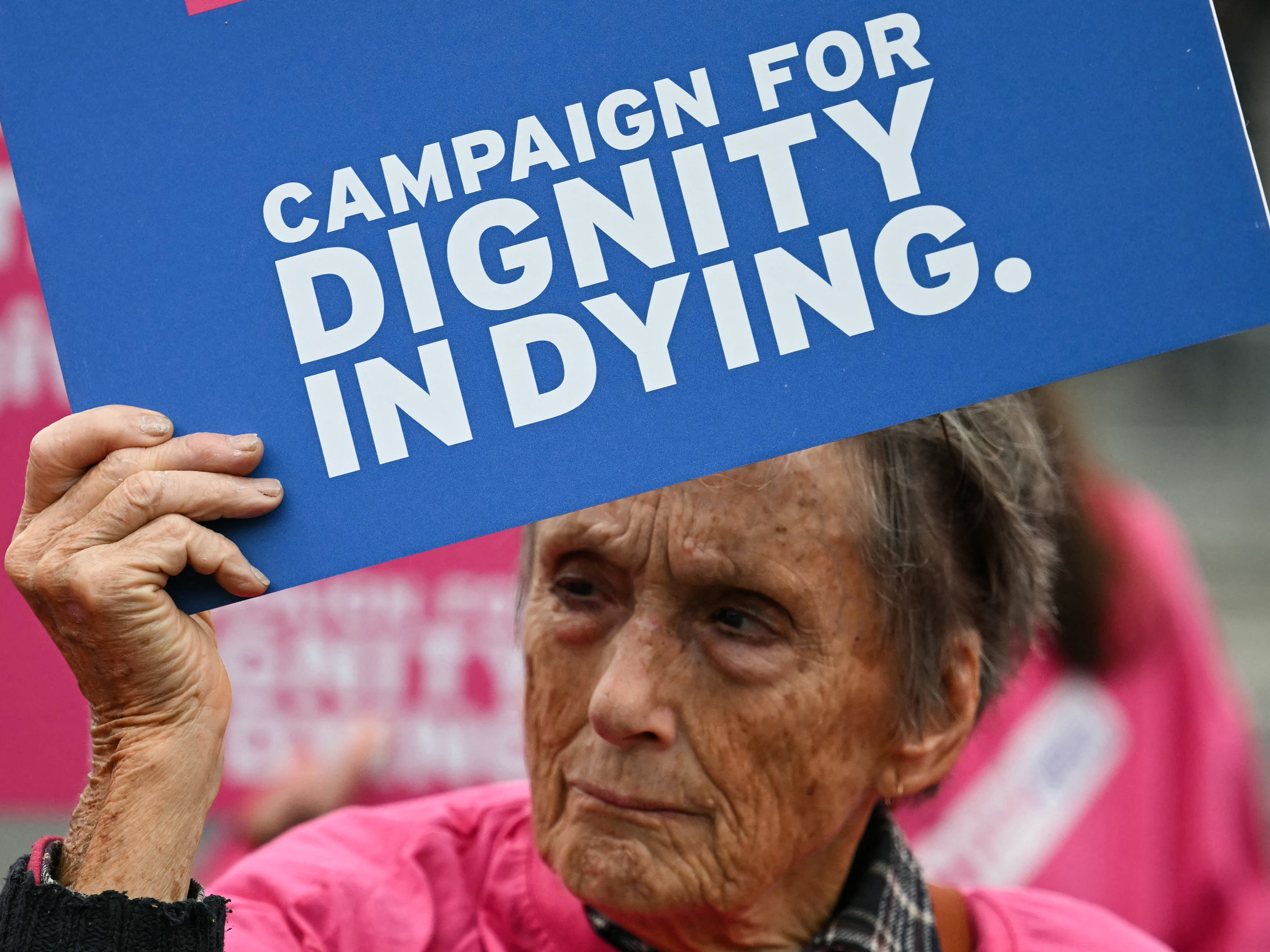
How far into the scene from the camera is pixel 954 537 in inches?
86.8

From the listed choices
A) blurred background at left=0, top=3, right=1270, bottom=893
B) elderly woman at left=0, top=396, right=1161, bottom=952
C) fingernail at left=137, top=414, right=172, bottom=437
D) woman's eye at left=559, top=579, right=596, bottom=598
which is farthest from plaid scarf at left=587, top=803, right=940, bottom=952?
blurred background at left=0, top=3, right=1270, bottom=893

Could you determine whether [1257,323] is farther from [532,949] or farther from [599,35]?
[532,949]

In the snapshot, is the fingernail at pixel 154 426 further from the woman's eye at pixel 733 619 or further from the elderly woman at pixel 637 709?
the woman's eye at pixel 733 619

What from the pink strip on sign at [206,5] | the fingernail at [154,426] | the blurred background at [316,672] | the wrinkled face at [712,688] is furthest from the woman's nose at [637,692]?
the blurred background at [316,672]

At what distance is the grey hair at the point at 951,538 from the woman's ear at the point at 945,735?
14 mm

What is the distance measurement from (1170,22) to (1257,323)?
352mm

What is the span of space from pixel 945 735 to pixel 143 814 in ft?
3.94

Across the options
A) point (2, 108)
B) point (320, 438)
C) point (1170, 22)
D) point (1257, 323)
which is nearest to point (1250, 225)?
point (1257, 323)

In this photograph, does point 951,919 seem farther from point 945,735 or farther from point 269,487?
point 269,487

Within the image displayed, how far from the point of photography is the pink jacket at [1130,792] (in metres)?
3.50

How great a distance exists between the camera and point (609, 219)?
1.60m

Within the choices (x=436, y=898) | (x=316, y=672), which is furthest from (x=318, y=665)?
(x=436, y=898)

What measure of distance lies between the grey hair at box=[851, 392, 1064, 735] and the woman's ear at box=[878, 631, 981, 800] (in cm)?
2

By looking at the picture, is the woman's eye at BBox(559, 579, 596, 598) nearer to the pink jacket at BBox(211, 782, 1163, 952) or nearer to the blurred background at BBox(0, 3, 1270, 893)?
the pink jacket at BBox(211, 782, 1163, 952)
